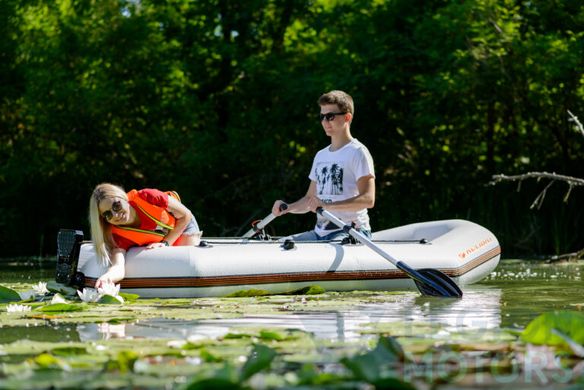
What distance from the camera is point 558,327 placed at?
12.6 ft

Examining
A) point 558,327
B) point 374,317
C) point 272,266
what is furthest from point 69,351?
point 272,266

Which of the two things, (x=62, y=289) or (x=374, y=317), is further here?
(x=62, y=289)

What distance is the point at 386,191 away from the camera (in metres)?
15.8

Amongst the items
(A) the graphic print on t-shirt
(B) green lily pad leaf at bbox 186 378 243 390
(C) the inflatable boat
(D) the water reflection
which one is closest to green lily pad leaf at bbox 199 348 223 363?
(D) the water reflection

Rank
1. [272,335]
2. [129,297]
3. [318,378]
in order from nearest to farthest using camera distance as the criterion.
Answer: [318,378]
[272,335]
[129,297]

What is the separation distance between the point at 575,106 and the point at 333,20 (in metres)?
4.28

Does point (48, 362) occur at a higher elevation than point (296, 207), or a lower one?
lower

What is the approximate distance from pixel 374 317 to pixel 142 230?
6.66 ft

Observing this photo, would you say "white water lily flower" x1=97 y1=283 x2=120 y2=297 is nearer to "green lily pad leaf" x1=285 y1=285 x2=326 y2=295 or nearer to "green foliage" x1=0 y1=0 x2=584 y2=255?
"green lily pad leaf" x1=285 y1=285 x2=326 y2=295

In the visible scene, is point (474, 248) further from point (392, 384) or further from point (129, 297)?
point (392, 384)

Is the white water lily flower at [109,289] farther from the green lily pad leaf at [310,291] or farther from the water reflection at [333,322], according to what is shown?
the green lily pad leaf at [310,291]

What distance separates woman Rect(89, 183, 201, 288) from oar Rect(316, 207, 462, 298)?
1.02 metres

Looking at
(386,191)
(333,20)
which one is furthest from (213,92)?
(386,191)

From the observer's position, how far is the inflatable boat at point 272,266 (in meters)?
6.79
